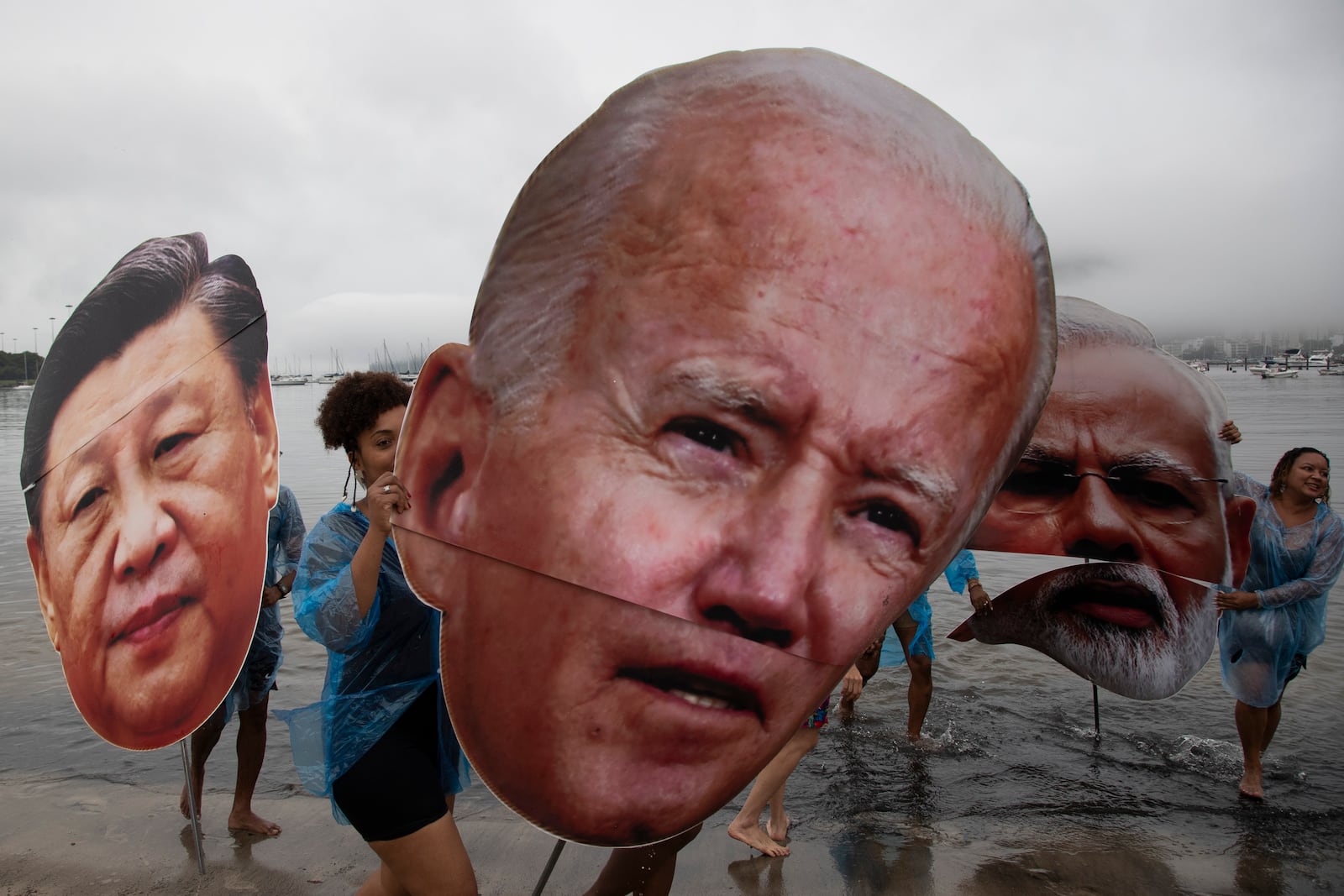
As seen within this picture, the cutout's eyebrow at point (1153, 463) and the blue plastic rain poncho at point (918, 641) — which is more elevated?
the cutout's eyebrow at point (1153, 463)

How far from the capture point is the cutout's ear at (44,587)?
2422mm

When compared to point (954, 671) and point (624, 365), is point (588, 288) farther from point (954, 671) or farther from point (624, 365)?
point (954, 671)

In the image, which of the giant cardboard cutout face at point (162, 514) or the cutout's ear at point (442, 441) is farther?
the giant cardboard cutout face at point (162, 514)

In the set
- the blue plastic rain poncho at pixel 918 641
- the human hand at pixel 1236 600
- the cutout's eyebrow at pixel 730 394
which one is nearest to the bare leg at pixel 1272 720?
the human hand at pixel 1236 600

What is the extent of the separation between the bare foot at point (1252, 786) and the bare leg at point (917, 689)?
146 cm

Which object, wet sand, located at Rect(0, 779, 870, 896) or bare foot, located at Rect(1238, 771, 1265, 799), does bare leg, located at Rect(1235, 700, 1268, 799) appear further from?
wet sand, located at Rect(0, 779, 870, 896)

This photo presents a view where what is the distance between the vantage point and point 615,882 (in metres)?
2.57

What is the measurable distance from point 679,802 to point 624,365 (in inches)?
28.7

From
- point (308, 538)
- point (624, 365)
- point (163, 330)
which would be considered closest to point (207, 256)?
point (163, 330)

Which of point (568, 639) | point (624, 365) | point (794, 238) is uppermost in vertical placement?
point (794, 238)

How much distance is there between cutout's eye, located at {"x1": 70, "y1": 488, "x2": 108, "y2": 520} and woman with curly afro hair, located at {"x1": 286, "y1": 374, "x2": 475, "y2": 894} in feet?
1.82

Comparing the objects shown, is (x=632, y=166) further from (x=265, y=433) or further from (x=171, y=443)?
(x=171, y=443)

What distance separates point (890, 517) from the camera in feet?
4.66

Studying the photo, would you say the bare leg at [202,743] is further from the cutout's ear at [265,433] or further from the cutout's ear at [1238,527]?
the cutout's ear at [1238,527]
